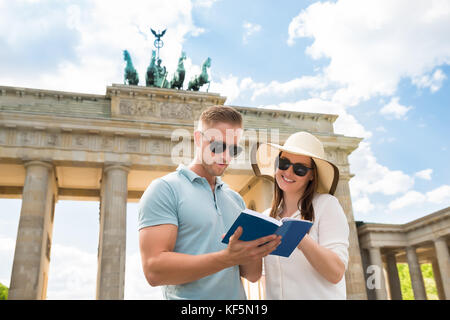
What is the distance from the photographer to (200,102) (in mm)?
28188

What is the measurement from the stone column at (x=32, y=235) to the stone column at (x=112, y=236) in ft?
→ 10.6

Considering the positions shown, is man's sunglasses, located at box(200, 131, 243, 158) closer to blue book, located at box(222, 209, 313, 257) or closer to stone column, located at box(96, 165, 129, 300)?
blue book, located at box(222, 209, 313, 257)

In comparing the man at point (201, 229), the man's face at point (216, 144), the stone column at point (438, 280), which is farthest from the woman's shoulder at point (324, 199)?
the stone column at point (438, 280)

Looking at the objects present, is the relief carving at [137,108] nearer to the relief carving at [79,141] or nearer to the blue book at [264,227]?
the relief carving at [79,141]

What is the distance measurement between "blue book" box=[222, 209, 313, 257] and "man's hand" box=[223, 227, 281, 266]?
0.03 meters

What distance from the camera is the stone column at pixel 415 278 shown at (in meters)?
30.0

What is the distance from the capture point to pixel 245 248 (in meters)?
2.34

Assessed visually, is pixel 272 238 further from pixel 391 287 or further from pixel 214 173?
pixel 391 287

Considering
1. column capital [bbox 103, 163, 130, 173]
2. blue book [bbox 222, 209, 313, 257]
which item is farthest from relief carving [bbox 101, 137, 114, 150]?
blue book [bbox 222, 209, 313, 257]

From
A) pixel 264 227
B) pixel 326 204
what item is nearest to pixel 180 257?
pixel 264 227
